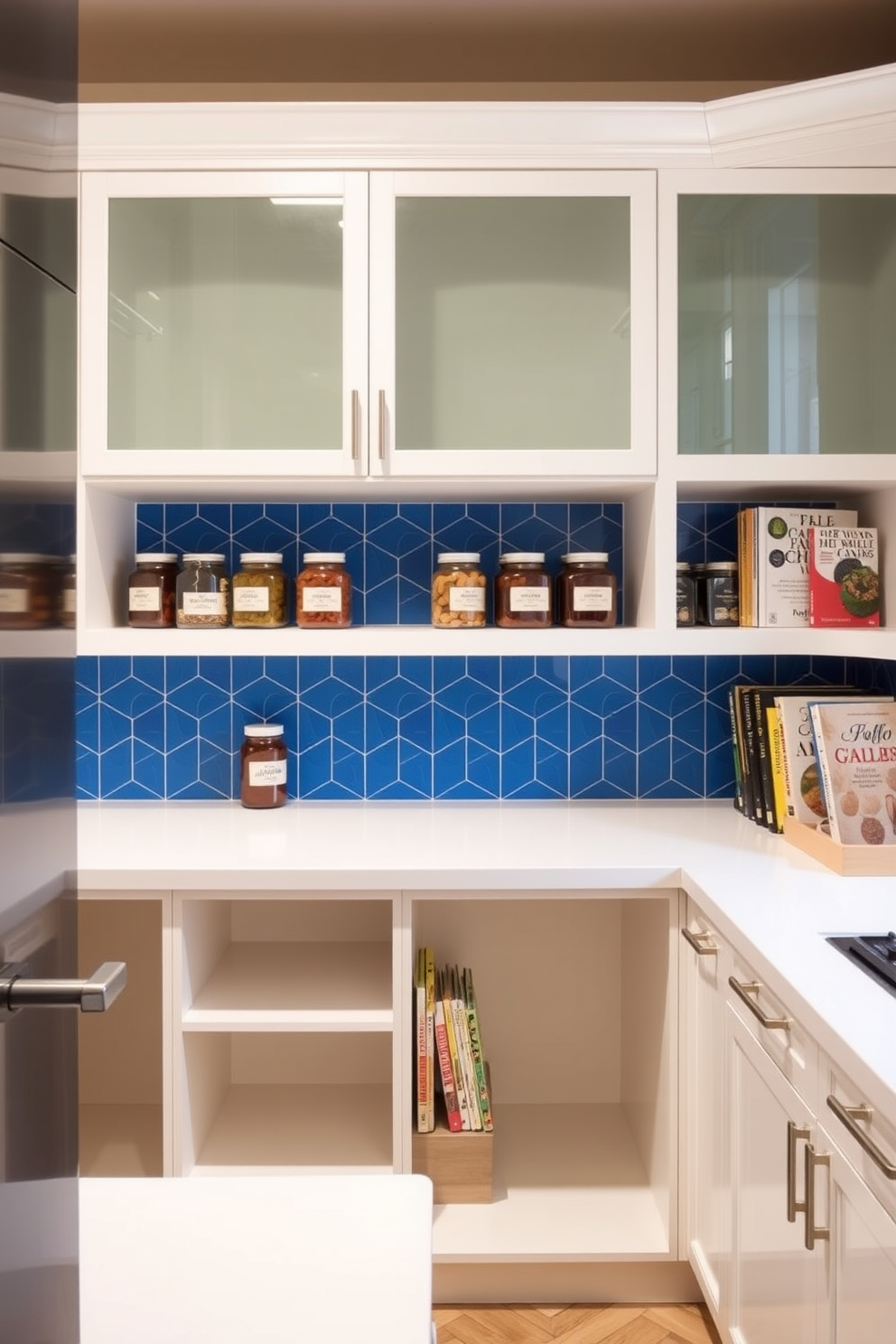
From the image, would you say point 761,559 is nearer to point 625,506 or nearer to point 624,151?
point 625,506

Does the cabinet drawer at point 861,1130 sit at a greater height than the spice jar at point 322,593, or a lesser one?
lesser

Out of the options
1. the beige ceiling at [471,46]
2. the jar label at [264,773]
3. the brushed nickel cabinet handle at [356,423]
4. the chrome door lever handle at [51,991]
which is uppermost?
the beige ceiling at [471,46]

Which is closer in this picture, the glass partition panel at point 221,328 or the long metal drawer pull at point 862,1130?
the long metal drawer pull at point 862,1130

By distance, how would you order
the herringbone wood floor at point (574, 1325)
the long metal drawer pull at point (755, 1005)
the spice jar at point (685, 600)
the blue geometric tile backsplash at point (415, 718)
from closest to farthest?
the long metal drawer pull at point (755, 1005)
the herringbone wood floor at point (574, 1325)
the spice jar at point (685, 600)
the blue geometric tile backsplash at point (415, 718)

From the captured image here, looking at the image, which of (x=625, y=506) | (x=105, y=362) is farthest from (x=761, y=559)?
(x=105, y=362)

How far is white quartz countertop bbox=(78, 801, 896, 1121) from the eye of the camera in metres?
1.25

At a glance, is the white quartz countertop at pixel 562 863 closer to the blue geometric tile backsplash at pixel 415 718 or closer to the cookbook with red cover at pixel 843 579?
the blue geometric tile backsplash at pixel 415 718

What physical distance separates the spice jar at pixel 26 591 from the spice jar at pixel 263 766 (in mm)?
1702

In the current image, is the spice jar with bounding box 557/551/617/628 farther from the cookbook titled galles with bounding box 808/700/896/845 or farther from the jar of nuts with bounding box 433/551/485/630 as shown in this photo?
the cookbook titled galles with bounding box 808/700/896/845

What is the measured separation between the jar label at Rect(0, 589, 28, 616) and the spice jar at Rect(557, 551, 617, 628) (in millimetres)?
1654

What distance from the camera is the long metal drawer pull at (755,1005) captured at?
1.30m

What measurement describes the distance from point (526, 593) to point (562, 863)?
0.57m

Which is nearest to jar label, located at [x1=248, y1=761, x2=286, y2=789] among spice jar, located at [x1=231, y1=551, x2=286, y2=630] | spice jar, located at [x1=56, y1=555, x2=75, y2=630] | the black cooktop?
spice jar, located at [x1=231, y1=551, x2=286, y2=630]

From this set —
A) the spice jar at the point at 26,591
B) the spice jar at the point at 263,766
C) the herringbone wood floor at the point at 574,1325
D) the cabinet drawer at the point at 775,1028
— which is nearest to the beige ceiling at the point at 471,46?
the spice jar at the point at 263,766
